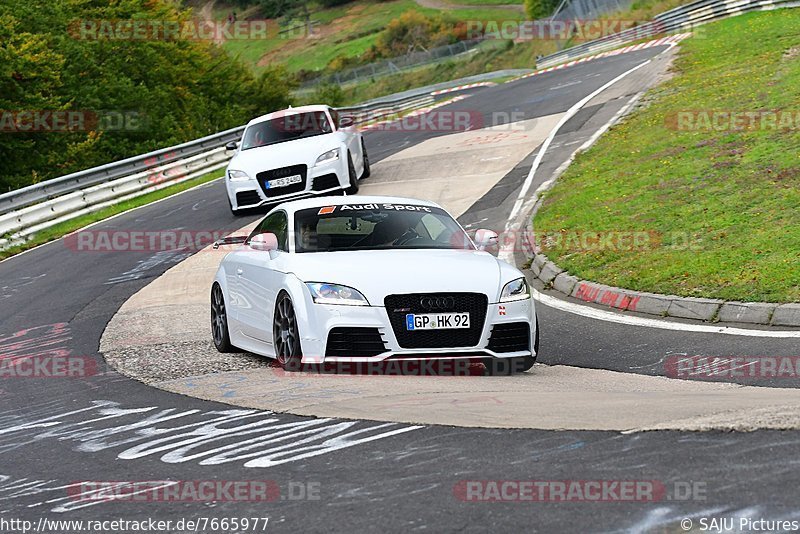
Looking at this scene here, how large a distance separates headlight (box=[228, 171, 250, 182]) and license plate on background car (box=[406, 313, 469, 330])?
1234 centimetres

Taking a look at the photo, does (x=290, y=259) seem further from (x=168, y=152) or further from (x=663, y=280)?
(x=168, y=152)

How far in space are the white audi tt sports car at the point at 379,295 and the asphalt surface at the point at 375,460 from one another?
1.04 m

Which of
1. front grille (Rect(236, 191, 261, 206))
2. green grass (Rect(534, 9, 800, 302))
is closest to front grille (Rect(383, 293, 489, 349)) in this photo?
green grass (Rect(534, 9, 800, 302))

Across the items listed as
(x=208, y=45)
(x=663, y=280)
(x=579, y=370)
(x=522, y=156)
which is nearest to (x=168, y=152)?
(x=522, y=156)

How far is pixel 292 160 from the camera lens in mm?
21094

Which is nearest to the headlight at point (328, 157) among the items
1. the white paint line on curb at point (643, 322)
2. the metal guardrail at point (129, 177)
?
the metal guardrail at point (129, 177)

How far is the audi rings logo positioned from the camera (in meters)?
9.45

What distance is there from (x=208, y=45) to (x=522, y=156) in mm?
38188

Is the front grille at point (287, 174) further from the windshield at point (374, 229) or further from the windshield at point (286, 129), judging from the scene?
the windshield at point (374, 229)

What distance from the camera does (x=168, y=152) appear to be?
3089cm

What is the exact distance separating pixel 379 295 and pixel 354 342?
1.29 ft

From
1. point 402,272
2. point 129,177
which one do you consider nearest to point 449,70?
point 129,177

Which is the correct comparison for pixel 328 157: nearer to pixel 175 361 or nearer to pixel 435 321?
pixel 175 361

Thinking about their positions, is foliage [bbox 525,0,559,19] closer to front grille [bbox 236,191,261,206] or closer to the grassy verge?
the grassy verge
